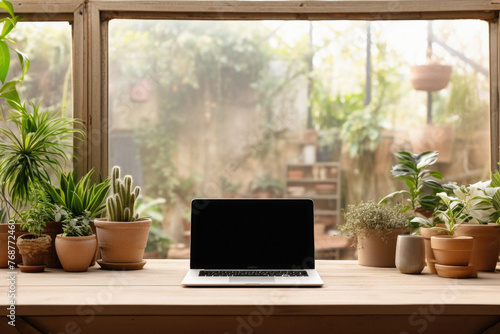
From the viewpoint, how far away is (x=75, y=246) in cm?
182

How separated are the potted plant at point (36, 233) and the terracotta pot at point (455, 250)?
4.63 feet

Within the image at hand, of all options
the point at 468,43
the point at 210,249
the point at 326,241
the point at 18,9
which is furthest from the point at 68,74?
the point at 468,43

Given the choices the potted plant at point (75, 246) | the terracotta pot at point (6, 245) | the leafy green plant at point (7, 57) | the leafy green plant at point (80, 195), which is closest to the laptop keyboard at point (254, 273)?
the potted plant at point (75, 246)

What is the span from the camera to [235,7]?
2.17 metres

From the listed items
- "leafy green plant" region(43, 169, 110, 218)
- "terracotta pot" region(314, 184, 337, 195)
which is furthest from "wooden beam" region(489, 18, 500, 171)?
"leafy green plant" region(43, 169, 110, 218)

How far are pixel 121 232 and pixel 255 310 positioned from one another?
0.73 meters

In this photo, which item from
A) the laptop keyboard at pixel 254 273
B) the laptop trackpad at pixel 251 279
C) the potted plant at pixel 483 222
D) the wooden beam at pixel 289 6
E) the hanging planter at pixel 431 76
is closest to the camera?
the laptop trackpad at pixel 251 279

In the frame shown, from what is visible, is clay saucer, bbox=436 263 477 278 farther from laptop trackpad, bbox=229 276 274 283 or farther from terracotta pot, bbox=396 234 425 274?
laptop trackpad, bbox=229 276 274 283

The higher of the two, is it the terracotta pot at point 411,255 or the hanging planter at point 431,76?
the hanging planter at point 431,76

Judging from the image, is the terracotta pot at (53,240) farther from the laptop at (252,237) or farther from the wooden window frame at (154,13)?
the laptop at (252,237)

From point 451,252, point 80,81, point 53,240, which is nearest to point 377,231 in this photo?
point 451,252

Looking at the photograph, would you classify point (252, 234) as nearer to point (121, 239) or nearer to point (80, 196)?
point (121, 239)

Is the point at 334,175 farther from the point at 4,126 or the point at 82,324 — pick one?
the point at 4,126

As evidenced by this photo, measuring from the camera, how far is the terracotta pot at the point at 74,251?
182 centimetres
